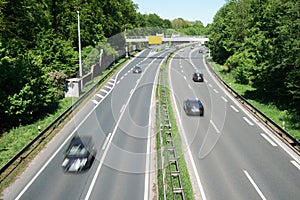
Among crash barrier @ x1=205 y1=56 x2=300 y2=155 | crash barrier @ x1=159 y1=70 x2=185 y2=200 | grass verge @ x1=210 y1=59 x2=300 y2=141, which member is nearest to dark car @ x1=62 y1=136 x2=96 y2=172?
crash barrier @ x1=159 y1=70 x2=185 y2=200

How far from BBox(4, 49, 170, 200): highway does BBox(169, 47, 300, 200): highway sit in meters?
3.49

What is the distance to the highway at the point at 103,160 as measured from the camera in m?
16.5

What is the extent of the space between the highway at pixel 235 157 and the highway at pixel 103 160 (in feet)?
11.4

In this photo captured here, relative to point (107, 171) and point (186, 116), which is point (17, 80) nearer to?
point (107, 171)

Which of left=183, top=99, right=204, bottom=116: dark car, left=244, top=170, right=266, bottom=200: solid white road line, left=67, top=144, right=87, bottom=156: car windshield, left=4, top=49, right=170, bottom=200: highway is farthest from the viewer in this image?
left=183, top=99, right=204, bottom=116: dark car

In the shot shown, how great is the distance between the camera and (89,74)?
4812 cm

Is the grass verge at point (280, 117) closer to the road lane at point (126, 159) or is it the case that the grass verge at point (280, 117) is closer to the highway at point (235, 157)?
the highway at point (235, 157)

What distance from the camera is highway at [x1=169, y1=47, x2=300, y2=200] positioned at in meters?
16.5

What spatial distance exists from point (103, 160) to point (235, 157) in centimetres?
936

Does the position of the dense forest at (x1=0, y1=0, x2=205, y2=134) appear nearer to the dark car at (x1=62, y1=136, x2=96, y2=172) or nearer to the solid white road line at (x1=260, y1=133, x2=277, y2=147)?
the dark car at (x1=62, y1=136, x2=96, y2=172)

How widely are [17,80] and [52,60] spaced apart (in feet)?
50.4

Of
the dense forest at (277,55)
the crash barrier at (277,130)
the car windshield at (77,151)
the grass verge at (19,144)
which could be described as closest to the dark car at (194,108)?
the crash barrier at (277,130)

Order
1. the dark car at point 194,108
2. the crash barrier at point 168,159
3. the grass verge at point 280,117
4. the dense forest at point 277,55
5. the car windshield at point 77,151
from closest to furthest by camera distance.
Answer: the crash barrier at point 168,159, the car windshield at point 77,151, the grass verge at point 280,117, the dense forest at point 277,55, the dark car at point 194,108

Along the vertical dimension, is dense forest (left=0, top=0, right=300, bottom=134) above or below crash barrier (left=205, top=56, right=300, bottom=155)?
above
